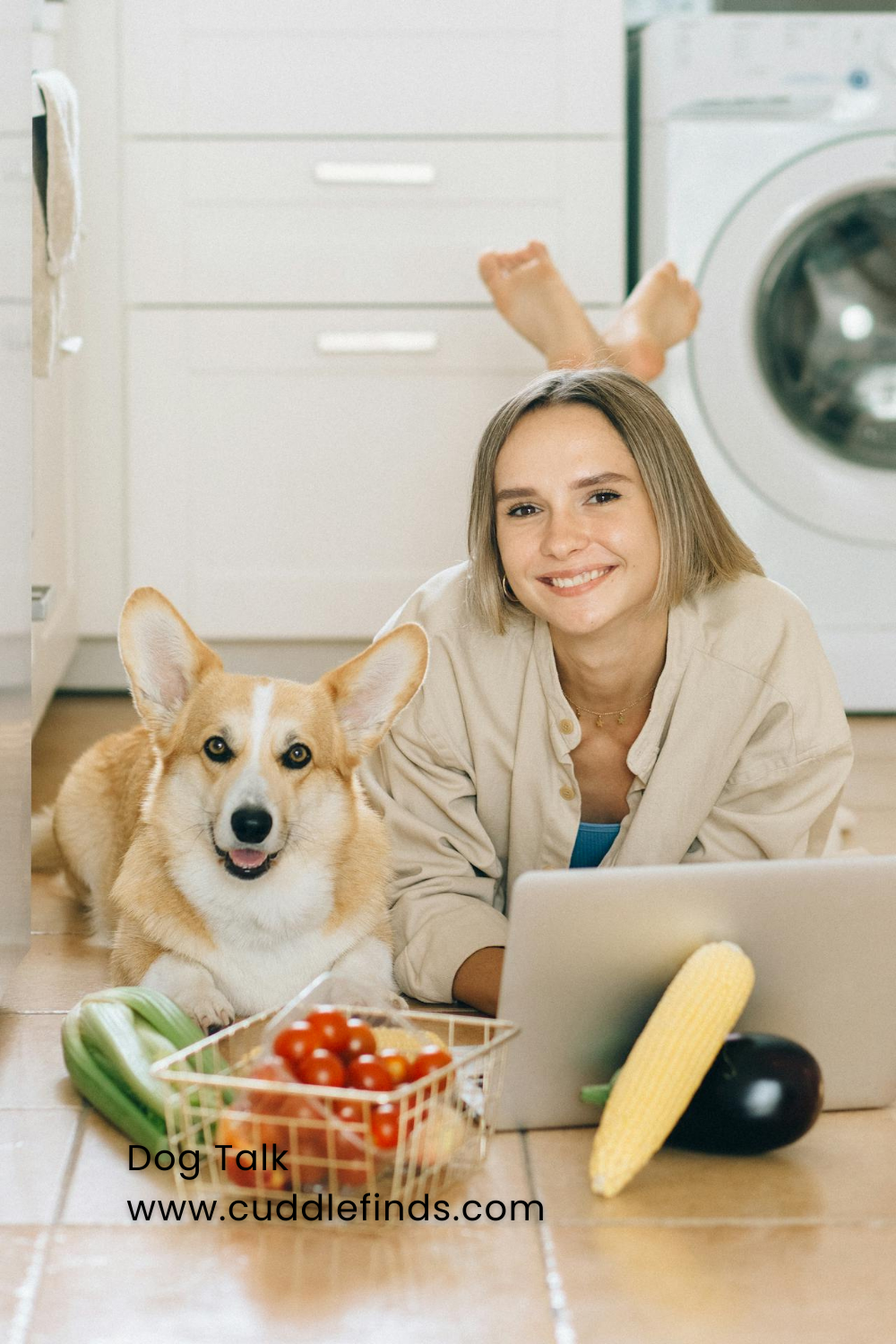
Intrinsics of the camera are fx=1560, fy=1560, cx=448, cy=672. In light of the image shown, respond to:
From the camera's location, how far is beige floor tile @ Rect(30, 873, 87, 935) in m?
2.22

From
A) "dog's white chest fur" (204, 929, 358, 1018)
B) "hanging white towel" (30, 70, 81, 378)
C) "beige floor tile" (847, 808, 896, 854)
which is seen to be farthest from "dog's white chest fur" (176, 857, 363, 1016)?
"beige floor tile" (847, 808, 896, 854)

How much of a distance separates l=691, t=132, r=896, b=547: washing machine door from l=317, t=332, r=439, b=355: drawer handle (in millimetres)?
594

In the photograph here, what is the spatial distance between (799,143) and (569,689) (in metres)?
1.78

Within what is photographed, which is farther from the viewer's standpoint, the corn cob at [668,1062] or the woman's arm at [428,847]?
the woman's arm at [428,847]

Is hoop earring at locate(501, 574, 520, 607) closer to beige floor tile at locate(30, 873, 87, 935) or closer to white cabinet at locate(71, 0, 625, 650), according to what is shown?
beige floor tile at locate(30, 873, 87, 935)

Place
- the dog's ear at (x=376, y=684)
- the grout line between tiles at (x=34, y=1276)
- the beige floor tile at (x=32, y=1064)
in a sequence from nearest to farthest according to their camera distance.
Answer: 1. the grout line between tiles at (x=34, y=1276)
2. the beige floor tile at (x=32, y=1064)
3. the dog's ear at (x=376, y=684)

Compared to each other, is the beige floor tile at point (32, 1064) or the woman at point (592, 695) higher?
the woman at point (592, 695)

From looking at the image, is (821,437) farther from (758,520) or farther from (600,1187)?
(600,1187)

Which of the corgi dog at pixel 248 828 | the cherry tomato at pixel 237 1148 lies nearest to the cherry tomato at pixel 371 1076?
the cherry tomato at pixel 237 1148

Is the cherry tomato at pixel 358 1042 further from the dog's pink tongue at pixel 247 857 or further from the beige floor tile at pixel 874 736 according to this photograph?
the beige floor tile at pixel 874 736

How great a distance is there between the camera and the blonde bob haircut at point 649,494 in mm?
1969

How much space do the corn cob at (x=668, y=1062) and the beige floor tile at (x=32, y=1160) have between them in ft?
1.64

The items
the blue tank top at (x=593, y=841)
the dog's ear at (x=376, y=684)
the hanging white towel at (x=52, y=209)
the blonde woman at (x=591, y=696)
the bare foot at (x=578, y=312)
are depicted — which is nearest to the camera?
the dog's ear at (x=376, y=684)

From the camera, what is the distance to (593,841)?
2.06 metres
